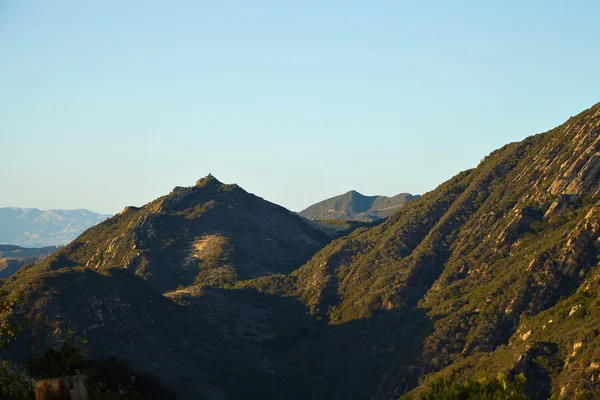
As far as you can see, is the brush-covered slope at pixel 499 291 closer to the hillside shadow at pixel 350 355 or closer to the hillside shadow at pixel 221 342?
the hillside shadow at pixel 350 355

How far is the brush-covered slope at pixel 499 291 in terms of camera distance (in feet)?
398

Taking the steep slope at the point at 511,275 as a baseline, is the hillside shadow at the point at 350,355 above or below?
below

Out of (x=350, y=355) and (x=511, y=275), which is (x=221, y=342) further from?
(x=511, y=275)

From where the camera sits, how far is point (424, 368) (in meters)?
139

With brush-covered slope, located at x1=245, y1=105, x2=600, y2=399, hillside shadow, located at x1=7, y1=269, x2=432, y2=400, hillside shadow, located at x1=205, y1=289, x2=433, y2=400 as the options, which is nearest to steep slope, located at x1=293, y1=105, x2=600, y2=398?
brush-covered slope, located at x1=245, y1=105, x2=600, y2=399

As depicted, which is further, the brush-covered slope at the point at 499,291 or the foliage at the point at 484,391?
the brush-covered slope at the point at 499,291

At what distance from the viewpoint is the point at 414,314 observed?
543ft

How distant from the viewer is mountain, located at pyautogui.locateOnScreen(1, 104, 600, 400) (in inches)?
5084

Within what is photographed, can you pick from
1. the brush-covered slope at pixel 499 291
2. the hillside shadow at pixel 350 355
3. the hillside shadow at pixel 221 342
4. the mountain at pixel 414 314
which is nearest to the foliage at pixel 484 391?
the brush-covered slope at pixel 499 291

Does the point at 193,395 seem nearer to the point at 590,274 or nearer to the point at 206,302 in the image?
the point at 206,302

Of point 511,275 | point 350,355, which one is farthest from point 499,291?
point 350,355

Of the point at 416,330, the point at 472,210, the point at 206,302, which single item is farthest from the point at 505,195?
the point at 206,302

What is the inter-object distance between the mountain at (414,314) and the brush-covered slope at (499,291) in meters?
0.35

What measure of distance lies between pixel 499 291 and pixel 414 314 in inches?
866
